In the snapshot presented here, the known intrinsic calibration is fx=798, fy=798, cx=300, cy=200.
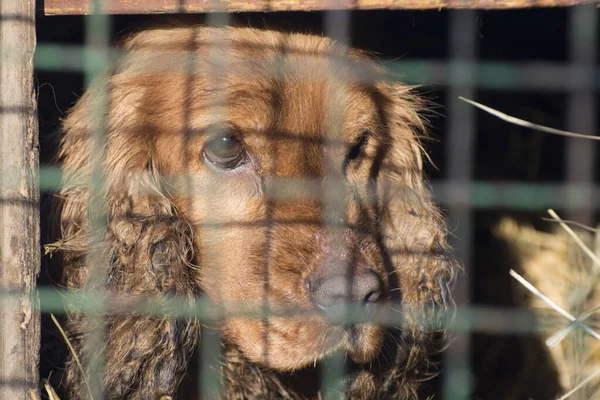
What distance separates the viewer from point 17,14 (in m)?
1.80

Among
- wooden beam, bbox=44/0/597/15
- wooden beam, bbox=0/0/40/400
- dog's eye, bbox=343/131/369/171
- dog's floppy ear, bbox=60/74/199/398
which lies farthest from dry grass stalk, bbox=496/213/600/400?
wooden beam, bbox=0/0/40/400

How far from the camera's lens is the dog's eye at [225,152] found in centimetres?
208

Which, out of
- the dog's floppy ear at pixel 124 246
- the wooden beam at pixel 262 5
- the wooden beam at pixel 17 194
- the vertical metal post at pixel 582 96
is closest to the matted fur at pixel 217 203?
the dog's floppy ear at pixel 124 246

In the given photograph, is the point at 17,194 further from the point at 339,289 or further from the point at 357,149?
the point at 357,149

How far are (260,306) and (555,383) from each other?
1.39 metres

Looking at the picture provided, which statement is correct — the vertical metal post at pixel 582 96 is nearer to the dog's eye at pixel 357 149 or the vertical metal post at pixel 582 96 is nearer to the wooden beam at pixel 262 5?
the wooden beam at pixel 262 5

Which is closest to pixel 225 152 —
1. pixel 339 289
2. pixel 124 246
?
pixel 124 246

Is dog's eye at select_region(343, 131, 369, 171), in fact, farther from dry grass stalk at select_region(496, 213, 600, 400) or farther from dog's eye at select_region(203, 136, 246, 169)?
dry grass stalk at select_region(496, 213, 600, 400)

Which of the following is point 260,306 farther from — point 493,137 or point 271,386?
point 493,137

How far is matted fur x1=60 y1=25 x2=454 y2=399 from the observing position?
199 cm

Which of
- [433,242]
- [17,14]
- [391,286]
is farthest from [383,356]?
[17,14]

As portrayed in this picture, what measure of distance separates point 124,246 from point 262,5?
698 mm

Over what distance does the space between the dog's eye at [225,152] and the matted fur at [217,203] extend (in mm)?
20

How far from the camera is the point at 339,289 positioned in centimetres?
192
